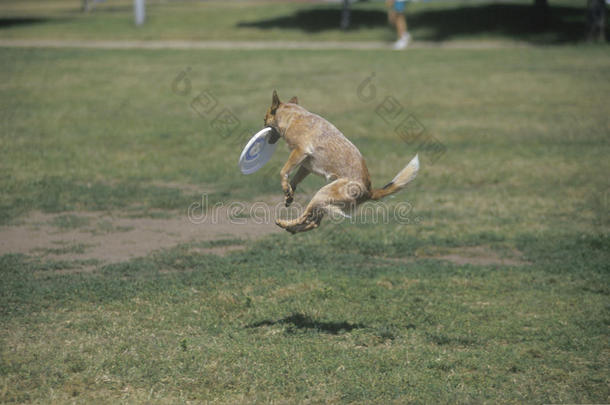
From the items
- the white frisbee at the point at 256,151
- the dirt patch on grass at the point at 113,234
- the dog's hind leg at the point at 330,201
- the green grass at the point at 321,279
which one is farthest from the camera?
the dirt patch on grass at the point at 113,234

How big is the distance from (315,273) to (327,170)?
2787 mm

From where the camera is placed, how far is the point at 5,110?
712 inches

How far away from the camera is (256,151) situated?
677cm

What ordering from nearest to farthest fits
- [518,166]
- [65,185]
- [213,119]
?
[65,185] → [518,166] → [213,119]

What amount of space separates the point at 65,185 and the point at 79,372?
6.74 meters

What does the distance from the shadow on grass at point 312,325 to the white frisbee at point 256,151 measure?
5.38ft

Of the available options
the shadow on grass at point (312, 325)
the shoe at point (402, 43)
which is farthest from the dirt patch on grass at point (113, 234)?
the shoe at point (402, 43)

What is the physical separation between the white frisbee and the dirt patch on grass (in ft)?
9.46

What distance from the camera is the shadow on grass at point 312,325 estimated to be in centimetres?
723

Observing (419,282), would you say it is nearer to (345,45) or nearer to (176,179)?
(176,179)

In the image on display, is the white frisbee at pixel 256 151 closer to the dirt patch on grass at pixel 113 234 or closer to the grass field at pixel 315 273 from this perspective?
the grass field at pixel 315 273

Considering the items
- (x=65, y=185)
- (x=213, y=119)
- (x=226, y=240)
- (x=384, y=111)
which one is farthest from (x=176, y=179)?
(x=384, y=111)

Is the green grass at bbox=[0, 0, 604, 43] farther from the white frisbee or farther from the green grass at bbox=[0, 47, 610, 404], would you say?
the white frisbee

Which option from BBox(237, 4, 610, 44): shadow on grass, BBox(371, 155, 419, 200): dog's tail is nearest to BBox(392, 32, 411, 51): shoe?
BBox(237, 4, 610, 44): shadow on grass
